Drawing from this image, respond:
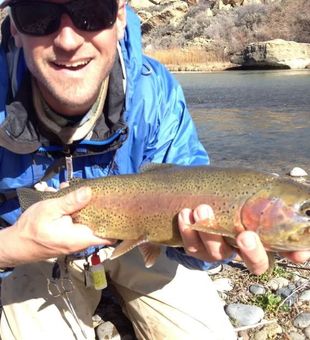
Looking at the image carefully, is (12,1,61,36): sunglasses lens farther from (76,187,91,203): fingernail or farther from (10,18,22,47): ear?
(76,187,91,203): fingernail

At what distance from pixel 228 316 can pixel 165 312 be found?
1.38 ft

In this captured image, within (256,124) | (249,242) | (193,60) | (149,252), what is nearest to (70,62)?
(149,252)

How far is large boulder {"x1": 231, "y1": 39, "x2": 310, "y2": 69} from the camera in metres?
29.5

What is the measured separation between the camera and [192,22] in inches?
1853

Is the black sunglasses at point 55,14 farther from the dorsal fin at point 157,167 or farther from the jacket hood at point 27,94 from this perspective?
the dorsal fin at point 157,167

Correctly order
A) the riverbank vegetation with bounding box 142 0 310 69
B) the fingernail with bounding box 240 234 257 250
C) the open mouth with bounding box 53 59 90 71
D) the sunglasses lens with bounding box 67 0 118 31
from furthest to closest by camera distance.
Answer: the riverbank vegetation with bounding box 142 0 310 69, the open mouth with bounding box 53 59 90 71, the sunglasses lens with bounding box 67 0 118 31, the fingernail with bounding box 240 234 257 250

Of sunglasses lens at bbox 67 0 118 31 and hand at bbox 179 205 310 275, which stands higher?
sunglasses lens at bbox 67 0 118 31

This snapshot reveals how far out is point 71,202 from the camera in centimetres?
262

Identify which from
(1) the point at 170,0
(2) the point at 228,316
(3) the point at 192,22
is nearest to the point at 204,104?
(2) the point at 228,316

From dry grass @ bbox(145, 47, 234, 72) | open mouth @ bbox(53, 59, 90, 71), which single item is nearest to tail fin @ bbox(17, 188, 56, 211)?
open mouth @ bbox(53, 59, 90, 71)

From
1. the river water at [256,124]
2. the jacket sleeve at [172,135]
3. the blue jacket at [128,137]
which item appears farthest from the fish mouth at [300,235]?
the river water at [256,124]

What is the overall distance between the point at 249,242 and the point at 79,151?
1236 millimetres

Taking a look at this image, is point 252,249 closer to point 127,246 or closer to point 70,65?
point 127,246

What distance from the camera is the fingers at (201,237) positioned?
7.88ft
